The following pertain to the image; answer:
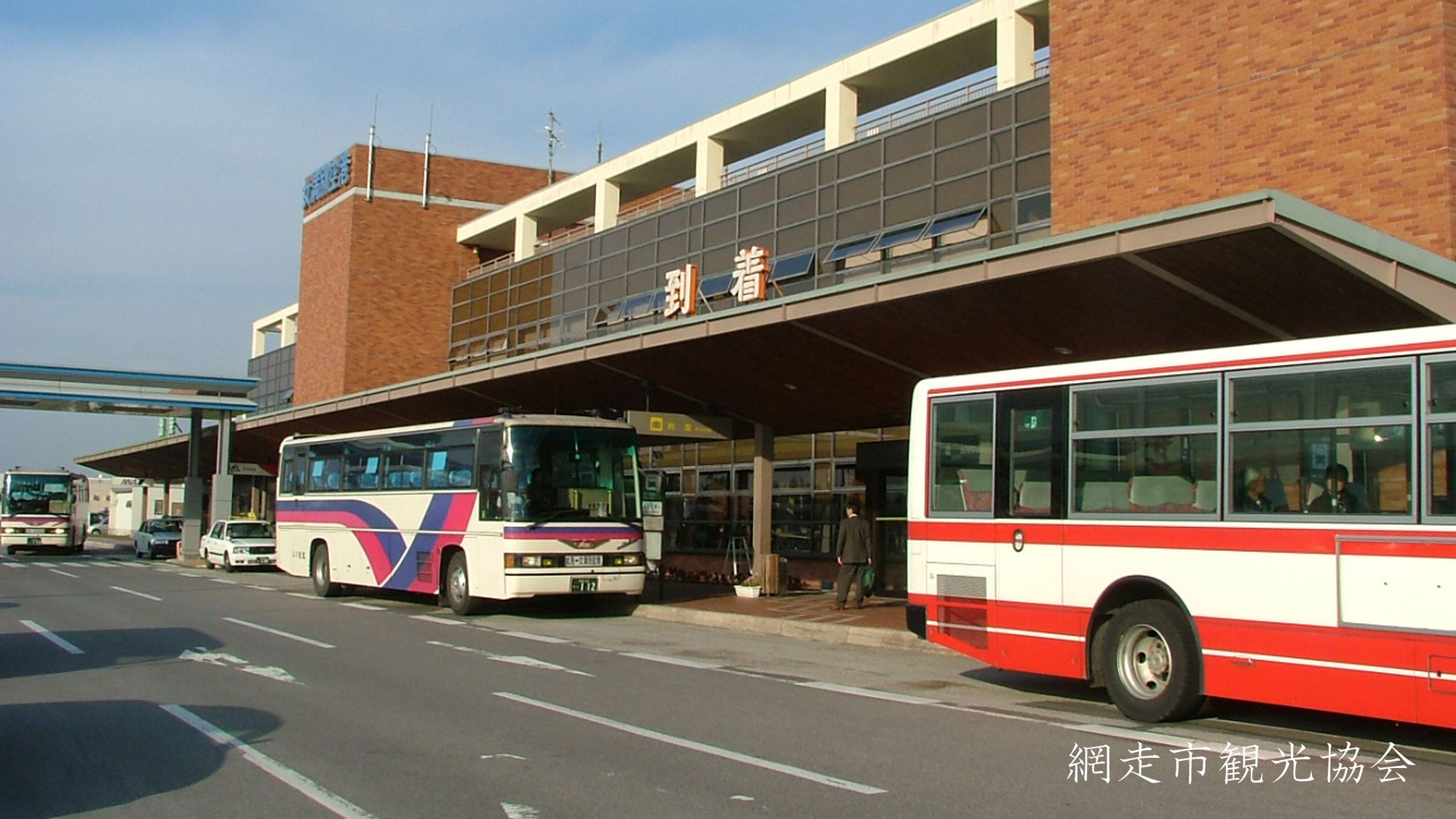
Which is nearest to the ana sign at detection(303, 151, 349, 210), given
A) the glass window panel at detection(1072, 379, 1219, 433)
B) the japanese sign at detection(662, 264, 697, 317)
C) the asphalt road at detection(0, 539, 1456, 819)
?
the japanese sign at detection(662, 264, 697, 317)

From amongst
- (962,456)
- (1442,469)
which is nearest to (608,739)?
(962,456)

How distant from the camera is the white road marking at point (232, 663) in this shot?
11891mm

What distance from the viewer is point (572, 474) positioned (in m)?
19.1

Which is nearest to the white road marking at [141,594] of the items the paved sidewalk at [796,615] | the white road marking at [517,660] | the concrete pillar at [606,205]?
the paved sidewalk at [796,615]

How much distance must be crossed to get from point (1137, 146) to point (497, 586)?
11.9 m

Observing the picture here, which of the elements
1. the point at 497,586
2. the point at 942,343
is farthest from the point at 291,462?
the point at 942,343

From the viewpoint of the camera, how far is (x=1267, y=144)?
17.0m

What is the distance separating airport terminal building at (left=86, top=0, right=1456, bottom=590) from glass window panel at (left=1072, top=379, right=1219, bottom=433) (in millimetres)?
2068

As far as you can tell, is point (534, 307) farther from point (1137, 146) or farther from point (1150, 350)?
point (1150, 350)

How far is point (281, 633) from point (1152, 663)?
11.5 metres

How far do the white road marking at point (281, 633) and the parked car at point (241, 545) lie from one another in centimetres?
1838

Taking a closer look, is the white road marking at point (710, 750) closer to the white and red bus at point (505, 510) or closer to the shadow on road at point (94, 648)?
the shadow on road at point (94, 648)

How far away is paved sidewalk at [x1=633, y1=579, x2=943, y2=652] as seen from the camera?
15.9 m

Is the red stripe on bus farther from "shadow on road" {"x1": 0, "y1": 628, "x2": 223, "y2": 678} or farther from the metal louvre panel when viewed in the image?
"shadow on road" {"x1": 0, "y1": 628, "x2": 223, "y2": 678}
